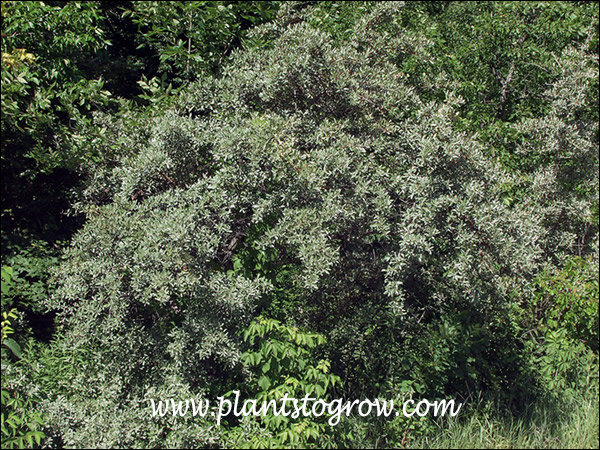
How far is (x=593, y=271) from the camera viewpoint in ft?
18.2

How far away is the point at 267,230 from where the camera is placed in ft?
15.5

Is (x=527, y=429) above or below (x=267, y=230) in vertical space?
below

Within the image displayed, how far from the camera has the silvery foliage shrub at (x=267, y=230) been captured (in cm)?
442

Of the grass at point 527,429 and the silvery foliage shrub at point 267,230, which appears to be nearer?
the silvery foliage shrub at point 267,230

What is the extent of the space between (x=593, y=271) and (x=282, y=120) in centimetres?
313

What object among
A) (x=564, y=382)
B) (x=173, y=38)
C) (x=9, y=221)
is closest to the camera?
(x=564, y=382)

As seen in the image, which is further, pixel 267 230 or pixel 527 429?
pixel 527 429

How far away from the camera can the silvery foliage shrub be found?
14.5 ft

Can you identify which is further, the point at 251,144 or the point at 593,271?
the point at 593,271

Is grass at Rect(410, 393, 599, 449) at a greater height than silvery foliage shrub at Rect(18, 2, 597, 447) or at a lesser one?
lesser

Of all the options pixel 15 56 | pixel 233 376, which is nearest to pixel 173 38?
Answer: pixel 15 56

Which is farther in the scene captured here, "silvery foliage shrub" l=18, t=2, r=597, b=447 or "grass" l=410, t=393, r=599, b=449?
"grass" l=410, t=393, r=599, b=449

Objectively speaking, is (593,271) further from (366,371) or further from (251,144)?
(251,144)

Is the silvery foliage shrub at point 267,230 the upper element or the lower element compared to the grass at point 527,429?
upper
